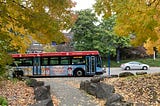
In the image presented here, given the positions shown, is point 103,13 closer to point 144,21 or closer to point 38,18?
point 144,21

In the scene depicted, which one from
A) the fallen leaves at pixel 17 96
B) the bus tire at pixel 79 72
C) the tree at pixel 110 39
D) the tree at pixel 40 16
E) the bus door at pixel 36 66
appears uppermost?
the tree at pixel 110 39

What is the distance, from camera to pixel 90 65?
32.3m

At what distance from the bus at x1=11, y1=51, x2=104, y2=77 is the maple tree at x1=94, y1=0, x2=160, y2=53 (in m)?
17.3

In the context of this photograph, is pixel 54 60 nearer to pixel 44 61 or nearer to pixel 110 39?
pixel 44 61

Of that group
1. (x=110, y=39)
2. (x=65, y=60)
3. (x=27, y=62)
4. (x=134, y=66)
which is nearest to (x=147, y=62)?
(x=110, y=39)

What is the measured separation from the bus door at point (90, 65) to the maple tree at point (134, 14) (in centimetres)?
1716

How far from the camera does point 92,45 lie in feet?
174

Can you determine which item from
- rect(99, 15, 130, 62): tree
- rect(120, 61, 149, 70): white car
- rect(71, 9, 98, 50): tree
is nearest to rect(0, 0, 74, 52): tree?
rect(120, 61, 149, 70): white car

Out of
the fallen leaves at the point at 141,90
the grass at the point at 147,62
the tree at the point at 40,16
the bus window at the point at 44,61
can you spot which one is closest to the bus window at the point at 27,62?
the bus window at the point at 44,61

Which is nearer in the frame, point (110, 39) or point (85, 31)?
point (85, 31)

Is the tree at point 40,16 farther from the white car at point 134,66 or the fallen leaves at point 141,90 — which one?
the white car at point 134,66

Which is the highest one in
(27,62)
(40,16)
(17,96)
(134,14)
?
(134,14)

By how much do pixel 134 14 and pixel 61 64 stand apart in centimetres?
2047

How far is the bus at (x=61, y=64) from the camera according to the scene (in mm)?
32219
